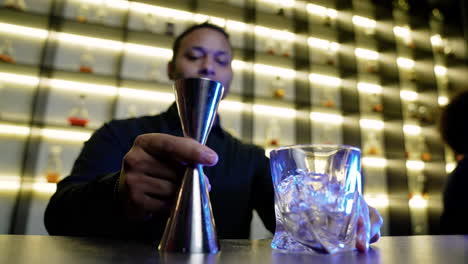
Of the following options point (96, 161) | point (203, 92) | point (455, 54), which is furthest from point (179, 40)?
point (455, 54)

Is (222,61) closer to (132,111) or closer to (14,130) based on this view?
(132,111)

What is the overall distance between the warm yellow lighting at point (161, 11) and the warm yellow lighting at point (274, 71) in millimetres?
818

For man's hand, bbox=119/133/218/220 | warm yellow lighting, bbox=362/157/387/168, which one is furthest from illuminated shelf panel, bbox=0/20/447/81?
man's hand, bbox=119/133/218/220

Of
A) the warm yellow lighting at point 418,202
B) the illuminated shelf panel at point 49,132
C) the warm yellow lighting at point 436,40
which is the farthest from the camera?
the warm yellow lighting at point 436,40

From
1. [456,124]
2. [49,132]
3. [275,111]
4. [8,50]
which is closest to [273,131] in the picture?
[275,111]

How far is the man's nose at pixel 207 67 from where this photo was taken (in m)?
1.23

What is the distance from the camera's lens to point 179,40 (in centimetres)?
139

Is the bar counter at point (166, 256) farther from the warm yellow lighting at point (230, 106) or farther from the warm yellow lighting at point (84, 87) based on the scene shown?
the warm yellow lighting at point (230, 106)

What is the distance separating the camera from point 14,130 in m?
2.25

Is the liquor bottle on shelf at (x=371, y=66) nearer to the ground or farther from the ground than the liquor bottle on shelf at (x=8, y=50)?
farther from the ground

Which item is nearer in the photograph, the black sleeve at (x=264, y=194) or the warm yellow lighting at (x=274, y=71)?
the black sleeve at (x=264, y=194)

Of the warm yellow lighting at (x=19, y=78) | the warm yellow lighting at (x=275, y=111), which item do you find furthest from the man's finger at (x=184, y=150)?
the warm yellow lighting at (x=275, y=111)

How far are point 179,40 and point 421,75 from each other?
3428 mm

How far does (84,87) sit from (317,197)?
257cm
